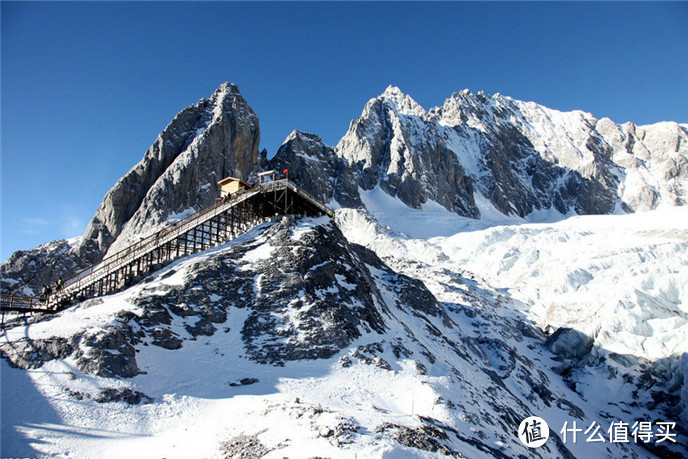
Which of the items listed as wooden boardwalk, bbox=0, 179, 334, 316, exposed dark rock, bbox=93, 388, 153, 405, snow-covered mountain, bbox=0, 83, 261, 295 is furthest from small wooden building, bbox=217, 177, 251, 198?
snow-covered mountain, bbox=0, 83, 261, 295

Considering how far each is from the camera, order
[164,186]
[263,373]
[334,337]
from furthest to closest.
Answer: [164,186] < [334,337] < [263,373]

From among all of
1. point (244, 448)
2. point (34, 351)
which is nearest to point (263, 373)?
point (244, 448)

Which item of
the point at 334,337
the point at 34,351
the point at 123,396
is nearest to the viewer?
the point at 123,396

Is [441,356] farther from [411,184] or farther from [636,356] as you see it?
[411,184]

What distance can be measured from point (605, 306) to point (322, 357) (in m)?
51.9

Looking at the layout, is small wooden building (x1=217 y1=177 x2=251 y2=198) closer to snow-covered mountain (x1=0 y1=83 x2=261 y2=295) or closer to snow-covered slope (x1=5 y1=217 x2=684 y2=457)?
snow-covered slope (x1=5 y1=217 x2=684 y2=457)

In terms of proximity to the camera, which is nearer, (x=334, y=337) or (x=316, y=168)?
(x=334, y=337)

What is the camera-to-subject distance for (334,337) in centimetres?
3256

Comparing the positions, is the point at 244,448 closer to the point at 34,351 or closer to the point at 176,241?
the point at 34,351

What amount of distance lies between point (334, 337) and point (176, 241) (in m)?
22.0

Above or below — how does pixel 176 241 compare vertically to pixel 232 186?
below

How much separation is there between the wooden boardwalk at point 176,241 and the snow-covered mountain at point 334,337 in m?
2.89

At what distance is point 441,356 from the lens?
39.9 meters

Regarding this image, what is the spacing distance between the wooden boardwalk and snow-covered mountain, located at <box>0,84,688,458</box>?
289 centimetres
